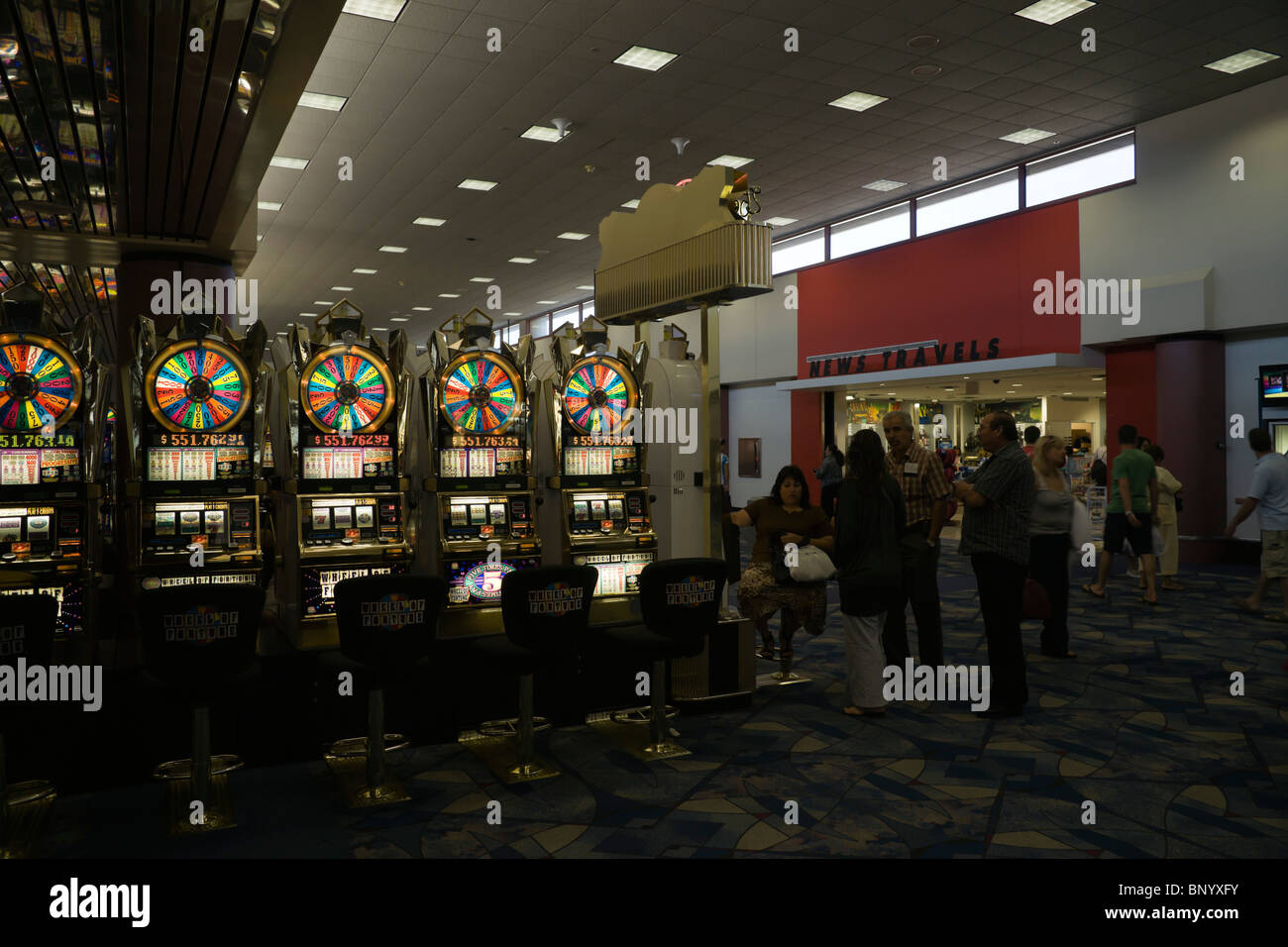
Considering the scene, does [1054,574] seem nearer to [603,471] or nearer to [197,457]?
[603,471]

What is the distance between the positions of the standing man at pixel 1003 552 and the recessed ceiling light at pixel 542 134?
6959 mm

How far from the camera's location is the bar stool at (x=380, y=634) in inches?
143

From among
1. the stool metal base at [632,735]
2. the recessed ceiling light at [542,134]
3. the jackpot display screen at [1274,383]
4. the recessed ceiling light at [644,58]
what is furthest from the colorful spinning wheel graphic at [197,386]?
the jackpot display screen at [1274,383]

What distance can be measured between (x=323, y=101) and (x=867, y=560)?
7479 millimetres

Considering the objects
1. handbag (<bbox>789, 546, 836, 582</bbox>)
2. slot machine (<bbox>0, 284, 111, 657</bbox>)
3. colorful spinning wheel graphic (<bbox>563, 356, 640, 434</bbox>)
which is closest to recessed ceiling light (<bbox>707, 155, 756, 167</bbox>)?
Answer: colorful spinning wheel graphic (<bbox>563, 356, 640, 434</bbox>)

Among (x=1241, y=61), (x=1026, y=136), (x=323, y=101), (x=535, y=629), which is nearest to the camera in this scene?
(x=535, y=629)

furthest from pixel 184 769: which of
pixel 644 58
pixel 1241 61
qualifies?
pixel 1241 61

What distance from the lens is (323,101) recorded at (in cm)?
907

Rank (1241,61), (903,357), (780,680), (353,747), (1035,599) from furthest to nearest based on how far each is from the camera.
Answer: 1. (903,357)
2. (1241,61)
3. (1035,599)
4. (780,680)
5. (353,747)

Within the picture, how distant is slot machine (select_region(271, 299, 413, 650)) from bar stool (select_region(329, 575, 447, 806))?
27.9 inches

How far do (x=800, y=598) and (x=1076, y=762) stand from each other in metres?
1.69

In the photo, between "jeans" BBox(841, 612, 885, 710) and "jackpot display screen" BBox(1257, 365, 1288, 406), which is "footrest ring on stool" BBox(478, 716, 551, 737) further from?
"jackpot display screen" BBox(1257, 365, 1288, 406)
